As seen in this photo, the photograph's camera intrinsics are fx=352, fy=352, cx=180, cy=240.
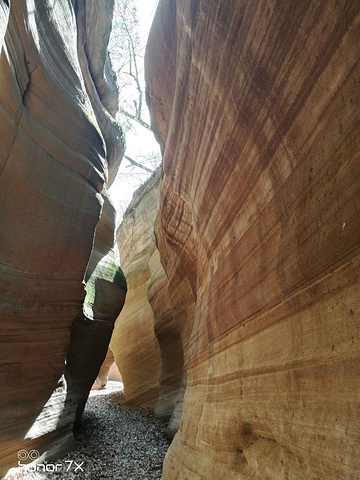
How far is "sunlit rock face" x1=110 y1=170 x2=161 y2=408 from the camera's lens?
10.8 m

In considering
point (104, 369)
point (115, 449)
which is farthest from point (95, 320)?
point (104, 369)

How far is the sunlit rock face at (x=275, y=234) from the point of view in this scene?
1693 millimetres

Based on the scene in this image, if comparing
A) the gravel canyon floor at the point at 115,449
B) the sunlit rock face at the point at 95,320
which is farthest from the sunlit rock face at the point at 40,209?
the sunlit rock face at the point at 95,320

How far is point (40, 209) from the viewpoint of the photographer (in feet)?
17.8

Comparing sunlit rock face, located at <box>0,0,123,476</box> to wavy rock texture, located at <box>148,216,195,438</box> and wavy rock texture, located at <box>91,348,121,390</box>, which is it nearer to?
wavy rock texture, located at <box>148,216,195,438</box>

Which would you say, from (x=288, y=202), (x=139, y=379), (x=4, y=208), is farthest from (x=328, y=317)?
(x=139, y=379)

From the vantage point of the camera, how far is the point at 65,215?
5863mm

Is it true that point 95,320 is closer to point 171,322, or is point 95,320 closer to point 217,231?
point 171,322

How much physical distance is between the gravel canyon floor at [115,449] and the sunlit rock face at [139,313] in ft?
4.55

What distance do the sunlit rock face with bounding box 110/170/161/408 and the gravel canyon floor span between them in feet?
4.55

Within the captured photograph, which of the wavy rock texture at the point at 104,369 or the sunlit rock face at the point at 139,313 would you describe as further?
the wavy rock texture at the point at 104,369

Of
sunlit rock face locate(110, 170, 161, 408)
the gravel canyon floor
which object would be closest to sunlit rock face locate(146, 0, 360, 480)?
the gravel canyon floor

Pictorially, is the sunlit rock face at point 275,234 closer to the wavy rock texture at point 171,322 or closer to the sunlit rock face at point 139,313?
the wavy rock texture at point 171,322

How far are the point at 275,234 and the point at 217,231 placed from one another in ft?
4.42
